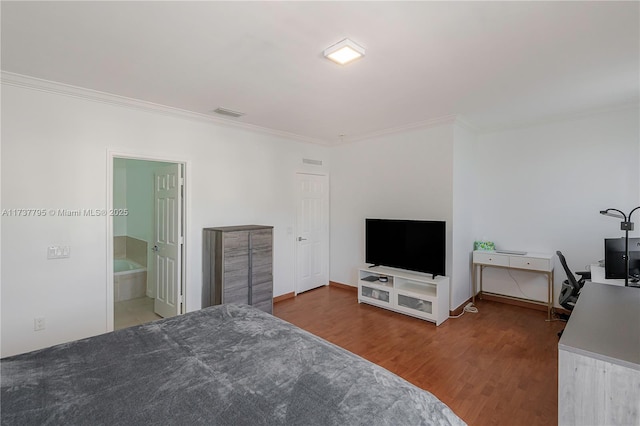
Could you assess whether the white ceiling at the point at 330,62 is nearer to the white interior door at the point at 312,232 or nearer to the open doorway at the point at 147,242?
the open doorway at the point at 147,242

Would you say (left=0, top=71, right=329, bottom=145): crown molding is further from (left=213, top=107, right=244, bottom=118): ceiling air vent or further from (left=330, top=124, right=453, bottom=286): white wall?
(left=330, top=124, right=453, bottom=286): white wall

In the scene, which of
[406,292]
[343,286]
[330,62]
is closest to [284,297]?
[343,286]

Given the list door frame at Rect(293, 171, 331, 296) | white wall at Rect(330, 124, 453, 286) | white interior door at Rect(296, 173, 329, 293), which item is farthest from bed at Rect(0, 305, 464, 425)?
white interior door at Rect(296, 173, 329, 293)

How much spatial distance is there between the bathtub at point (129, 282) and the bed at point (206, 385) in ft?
10.8

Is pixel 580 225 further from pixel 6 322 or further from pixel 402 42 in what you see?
pixel 6 322

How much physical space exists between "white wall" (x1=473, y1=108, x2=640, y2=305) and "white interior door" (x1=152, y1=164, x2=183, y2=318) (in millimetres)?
4459

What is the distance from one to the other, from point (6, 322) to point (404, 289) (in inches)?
168

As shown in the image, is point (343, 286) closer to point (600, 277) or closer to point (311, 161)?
point (311, 161)

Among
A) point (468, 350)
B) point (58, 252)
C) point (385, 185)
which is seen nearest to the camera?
point (58, 252)

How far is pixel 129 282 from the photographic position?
476 centimetres

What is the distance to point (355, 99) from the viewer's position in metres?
3.28

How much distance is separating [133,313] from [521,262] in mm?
5408

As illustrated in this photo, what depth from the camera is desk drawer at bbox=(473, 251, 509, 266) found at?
4.25 metres

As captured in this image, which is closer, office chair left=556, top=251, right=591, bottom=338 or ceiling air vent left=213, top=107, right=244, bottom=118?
office chair left=556, top=251, right=591, bottom=338
